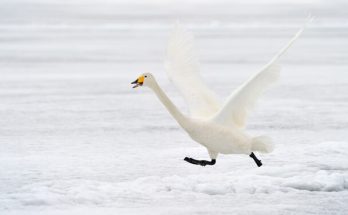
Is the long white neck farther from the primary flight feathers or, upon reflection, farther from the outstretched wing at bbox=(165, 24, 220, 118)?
the outstretched wing at bbox=(165, 24, 220, 118)

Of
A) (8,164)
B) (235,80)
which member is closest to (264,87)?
(8,164)

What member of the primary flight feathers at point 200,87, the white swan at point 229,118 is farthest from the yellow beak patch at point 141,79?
the primary flight feathers at point 200,87

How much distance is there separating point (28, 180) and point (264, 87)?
2.06 m

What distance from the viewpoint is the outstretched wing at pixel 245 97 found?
484cm

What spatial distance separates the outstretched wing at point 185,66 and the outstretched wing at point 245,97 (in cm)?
56

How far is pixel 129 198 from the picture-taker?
204 inches

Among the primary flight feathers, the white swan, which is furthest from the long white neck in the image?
the primary flight feathers

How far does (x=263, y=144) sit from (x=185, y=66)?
1.07 meters

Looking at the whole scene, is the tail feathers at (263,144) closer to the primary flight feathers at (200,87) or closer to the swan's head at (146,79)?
the primary flight feathers at (200,87)

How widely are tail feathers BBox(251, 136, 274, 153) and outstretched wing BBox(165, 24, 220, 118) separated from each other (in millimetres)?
573

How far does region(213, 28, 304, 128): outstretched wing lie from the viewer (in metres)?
4.84

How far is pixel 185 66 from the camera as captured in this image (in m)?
5.83

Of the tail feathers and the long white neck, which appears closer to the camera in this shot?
the long white neck

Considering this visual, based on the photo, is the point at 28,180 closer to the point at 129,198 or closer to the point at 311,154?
the point at 129,198
